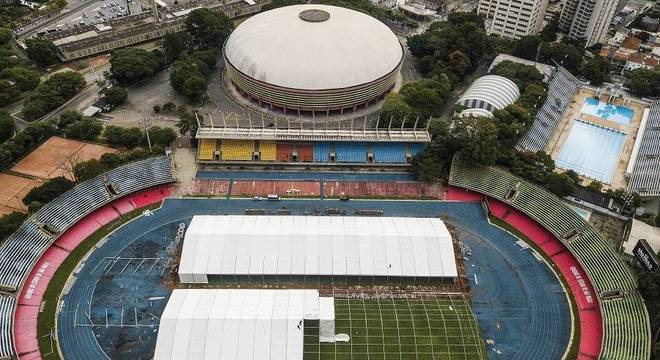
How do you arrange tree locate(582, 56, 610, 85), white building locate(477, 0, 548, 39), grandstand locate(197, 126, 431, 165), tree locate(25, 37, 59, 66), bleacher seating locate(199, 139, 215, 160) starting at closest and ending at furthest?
bleacher seating locate(199, 139, 215, 160), grandstand locate(197, 126, 431, 165), tree locate(25, 37, 59, 66), tree locate(582, 56, 610, 85), white building locate(477, 0, 548, 39)

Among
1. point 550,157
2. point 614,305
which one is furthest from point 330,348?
point 550,157

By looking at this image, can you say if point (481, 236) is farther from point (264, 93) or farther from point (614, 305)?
point (264, 93)

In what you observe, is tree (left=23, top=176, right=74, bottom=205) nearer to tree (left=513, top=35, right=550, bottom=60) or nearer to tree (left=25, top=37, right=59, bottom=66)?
tree (left=25, top=37, right=59, bottom=66)

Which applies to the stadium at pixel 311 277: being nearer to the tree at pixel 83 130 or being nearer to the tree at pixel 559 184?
the tree at pixel 559 184

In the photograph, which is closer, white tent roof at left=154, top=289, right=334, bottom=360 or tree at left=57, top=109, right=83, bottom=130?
white tent roof at left=154, top=289, right=334, bottom=360

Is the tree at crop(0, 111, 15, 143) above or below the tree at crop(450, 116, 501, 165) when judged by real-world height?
below

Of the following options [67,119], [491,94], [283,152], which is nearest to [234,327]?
[283,152]

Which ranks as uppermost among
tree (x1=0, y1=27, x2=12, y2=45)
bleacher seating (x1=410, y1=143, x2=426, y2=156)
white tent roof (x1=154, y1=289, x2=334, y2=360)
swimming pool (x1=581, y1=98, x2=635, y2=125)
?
tree (x1=0, y1=27, x2=12, y2=45)

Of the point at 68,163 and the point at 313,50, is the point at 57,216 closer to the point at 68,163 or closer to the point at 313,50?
the point at 68,163

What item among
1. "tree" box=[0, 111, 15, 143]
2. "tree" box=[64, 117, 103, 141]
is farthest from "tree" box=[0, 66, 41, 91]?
"tree" box=[64, 117, 103, 141]
